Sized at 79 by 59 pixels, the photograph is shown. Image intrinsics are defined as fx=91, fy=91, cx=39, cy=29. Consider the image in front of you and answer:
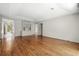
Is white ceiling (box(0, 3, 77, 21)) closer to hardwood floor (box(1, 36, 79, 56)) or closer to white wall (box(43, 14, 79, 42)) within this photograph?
white wall (box(43, 14, 79, 42))

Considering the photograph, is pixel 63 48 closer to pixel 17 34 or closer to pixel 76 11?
pixel 76 11

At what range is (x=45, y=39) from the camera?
2.28 meters

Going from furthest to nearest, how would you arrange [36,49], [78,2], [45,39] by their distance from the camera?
[45,39], [36,49], [78,2]

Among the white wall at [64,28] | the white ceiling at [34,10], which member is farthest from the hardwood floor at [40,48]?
the white ceiling at [34,10]

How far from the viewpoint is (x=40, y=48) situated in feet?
6.98

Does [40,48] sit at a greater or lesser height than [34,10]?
lesser

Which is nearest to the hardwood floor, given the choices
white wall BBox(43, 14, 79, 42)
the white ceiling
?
white wall BBox(43, 14, 79, 42)

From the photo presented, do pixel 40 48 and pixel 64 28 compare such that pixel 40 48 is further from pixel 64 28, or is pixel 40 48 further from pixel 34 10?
pixel 34 10

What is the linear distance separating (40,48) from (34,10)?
2.93 ft

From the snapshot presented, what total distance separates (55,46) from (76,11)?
93cm

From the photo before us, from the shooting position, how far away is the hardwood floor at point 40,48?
2.07 m

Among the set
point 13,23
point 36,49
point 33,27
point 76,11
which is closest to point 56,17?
point 76,11

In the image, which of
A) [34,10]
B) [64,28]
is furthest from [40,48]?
[34,10]

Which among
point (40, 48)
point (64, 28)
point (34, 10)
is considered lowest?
point (40, 48)
